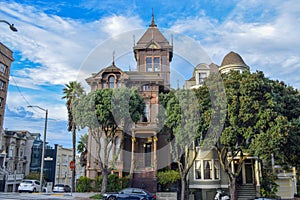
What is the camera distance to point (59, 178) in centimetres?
5838

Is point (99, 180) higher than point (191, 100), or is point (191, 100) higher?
point (191, 100)

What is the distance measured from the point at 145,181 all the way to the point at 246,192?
949cm

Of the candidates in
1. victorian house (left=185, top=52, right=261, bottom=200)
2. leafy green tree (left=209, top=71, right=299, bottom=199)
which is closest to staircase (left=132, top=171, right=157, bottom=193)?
victorian house (left=185, top=52, right=261, bottom=200)

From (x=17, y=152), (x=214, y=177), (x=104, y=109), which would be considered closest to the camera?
(x=104, y=109)

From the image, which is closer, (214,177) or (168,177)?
(168,177)

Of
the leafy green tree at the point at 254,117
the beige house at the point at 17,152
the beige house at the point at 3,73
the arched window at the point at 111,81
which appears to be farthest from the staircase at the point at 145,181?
the beige house at the point at 3,73

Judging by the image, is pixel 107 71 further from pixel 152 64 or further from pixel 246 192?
pixel 246 192

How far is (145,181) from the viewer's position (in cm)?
2741

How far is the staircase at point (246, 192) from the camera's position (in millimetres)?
26953

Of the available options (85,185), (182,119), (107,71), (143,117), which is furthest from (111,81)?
(85,185)

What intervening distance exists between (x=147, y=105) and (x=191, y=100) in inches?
324

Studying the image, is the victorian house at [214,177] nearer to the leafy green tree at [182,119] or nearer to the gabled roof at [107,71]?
the leafy green tree at [182,119]

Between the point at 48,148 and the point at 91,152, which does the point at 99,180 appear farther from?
the point at 48,148

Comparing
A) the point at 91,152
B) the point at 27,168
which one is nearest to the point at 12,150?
the point at 27,168
